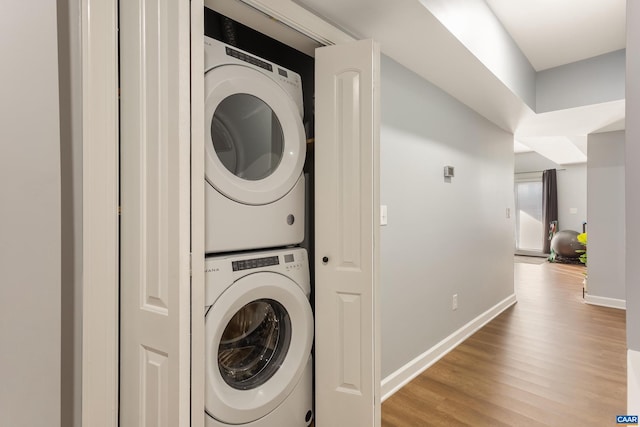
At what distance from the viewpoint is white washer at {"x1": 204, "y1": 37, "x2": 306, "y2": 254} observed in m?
1.29

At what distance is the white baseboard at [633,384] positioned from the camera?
55 cm

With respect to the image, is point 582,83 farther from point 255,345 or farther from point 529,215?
point 529,215

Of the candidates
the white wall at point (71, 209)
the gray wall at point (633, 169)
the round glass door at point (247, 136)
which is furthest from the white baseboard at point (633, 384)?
the white wall at point (71, 209)

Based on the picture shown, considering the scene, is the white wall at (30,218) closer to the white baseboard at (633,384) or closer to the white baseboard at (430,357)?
the white baseboard at (633,384)

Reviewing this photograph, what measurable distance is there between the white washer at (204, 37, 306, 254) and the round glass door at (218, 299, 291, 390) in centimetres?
35

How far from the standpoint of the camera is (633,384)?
1.96ft

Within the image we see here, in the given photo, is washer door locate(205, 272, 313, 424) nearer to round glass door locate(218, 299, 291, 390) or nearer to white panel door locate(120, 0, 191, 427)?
round glass door locate(218, 299, 291, 390)

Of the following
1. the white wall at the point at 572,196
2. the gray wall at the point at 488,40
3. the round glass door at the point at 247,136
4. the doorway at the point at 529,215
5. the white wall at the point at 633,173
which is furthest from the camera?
the doorway at the point at 529,215

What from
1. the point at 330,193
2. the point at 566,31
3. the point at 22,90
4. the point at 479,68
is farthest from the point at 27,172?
the point at 566,31

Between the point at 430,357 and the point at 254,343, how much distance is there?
59.1 inches

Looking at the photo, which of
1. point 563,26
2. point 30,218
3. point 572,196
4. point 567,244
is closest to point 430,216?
point 563,26

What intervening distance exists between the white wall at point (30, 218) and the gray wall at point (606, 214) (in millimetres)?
5146

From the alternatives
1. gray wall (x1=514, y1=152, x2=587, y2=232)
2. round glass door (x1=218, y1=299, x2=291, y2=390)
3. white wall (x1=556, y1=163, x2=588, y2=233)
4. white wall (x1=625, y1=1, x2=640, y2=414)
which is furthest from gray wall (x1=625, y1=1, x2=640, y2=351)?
gray wall (x1=514, y1=152, x2=587, y2=232)

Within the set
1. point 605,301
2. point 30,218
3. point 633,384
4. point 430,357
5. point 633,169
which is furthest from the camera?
point 605,301
